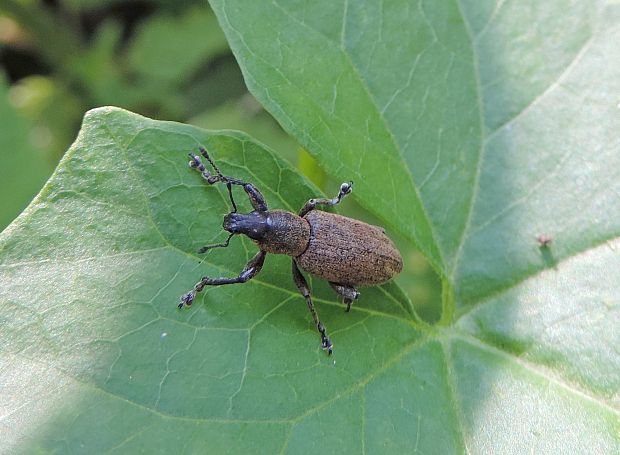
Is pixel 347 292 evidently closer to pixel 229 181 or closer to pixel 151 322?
pixel 229 181

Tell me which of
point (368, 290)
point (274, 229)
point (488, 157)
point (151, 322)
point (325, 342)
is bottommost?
point (368, 290)

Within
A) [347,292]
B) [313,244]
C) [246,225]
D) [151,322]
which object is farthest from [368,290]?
[151,322]

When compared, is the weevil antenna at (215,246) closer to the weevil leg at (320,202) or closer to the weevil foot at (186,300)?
the weevil foot at (186,300)

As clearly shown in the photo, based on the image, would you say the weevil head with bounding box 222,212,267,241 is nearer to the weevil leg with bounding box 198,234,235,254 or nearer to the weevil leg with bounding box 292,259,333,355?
the weevil leg with bounding box 198,234,235,254

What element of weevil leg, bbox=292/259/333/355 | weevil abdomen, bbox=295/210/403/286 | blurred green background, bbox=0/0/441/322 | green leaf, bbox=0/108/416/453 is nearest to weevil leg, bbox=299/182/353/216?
weevil abdomen, bbox=295/210/403/286

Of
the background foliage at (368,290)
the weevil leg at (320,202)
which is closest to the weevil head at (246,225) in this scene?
the background foliage at (368,290)

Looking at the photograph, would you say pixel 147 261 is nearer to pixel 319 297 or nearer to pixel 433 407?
pixel 319 297
